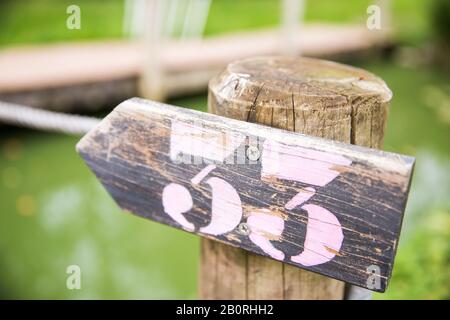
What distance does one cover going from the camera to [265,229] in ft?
2.94

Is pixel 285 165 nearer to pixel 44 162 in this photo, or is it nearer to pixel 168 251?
pixel 168 251

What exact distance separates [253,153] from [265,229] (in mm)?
142

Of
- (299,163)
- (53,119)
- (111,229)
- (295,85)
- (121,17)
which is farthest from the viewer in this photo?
(121,17)

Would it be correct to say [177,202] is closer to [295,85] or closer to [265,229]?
[265,229]

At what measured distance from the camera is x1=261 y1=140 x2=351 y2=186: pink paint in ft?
2.65

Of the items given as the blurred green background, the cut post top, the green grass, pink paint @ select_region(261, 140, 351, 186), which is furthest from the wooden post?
the green grass

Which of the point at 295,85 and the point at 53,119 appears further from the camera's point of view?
the point at 53,119

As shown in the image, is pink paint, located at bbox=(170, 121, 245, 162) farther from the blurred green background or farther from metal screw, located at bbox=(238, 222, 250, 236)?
the blurred green background

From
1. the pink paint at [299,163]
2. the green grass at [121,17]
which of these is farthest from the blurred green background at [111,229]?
the pink paint at [299,163]

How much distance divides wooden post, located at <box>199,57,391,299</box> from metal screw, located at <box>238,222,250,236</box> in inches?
5.5

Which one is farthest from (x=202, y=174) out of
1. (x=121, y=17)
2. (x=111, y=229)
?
(x=121, y=17)
